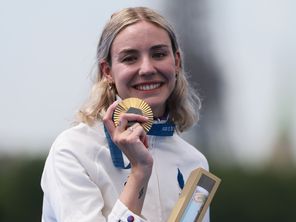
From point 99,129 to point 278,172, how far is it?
14.5 m

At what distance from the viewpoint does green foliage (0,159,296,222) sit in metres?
17.4

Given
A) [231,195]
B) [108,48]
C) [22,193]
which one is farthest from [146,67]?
[22,193]

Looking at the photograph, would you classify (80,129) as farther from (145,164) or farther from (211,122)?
(211,122)

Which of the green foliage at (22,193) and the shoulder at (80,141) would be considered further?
the green foliage at (22,193)

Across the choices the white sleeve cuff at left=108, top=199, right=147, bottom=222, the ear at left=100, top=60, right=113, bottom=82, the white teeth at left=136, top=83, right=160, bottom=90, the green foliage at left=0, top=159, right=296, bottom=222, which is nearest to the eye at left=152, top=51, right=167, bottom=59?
the white teeth at left=136, top=83, right=160, bottom=90

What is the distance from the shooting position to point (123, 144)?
165 inches

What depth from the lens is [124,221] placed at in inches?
164

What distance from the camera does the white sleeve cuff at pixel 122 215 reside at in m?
4.17

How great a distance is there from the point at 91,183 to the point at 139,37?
73 centimetres

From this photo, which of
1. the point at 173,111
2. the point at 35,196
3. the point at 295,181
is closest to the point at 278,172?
the point at 295,181

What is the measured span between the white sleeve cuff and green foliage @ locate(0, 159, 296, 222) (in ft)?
42.5

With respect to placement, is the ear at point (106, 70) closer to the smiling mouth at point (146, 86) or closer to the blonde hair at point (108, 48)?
the blonde hair at point (108, 48)

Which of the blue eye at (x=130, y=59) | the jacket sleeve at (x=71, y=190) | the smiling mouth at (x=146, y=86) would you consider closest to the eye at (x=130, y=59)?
the blue eye at (x=130, y=59)

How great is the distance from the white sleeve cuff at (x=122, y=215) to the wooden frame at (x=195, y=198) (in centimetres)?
15
